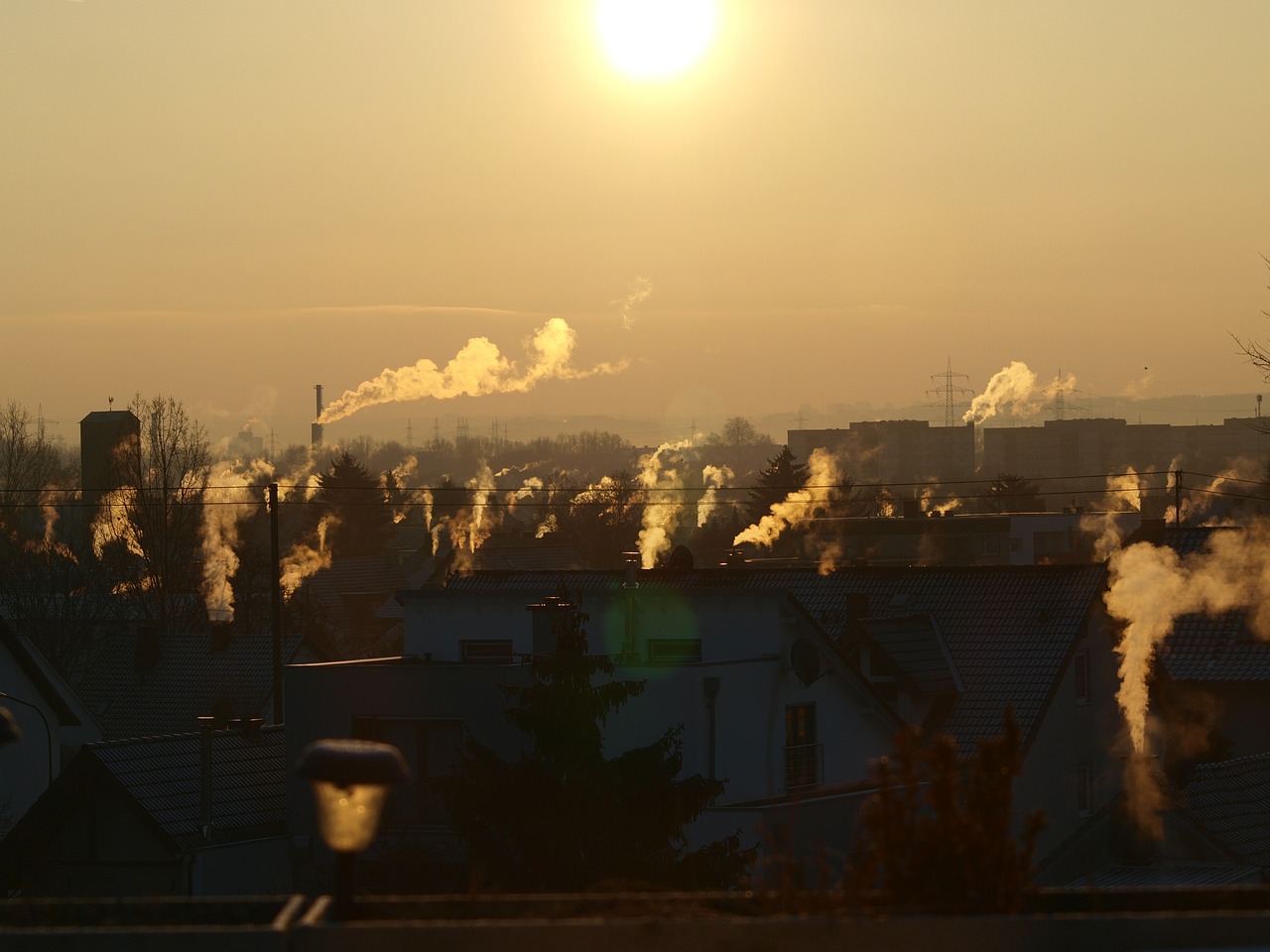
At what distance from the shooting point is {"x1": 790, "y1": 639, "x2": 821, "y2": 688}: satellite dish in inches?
1156

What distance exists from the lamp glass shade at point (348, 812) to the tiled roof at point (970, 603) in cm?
2358

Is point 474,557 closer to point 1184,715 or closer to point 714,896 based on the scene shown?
point 1184,715

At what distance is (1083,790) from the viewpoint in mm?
35031

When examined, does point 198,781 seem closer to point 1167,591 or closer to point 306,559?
point 1167,591

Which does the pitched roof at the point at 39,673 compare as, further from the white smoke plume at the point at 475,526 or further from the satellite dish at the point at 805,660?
the white smoke plume at the point at 475,526

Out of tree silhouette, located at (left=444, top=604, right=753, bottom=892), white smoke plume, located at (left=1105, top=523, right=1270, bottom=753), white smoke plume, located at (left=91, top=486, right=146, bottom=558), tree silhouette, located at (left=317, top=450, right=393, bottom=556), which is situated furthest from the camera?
tree silhouette, located at (left=317, top=450, right=393, bottom=556)

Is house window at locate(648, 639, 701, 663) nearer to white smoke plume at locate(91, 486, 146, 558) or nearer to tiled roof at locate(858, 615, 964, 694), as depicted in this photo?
tiled roof at locate(858, 615, 964, 694)

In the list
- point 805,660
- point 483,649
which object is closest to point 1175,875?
point 805,660

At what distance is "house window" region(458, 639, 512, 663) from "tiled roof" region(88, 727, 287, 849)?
384 cm

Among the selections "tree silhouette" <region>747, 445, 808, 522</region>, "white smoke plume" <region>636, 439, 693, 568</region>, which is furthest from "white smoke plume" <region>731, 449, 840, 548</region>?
"white smoke plume" <region>636, 439, 693, 568</region>

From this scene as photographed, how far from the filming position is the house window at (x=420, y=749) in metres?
26.0

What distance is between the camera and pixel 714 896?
7.67 metres

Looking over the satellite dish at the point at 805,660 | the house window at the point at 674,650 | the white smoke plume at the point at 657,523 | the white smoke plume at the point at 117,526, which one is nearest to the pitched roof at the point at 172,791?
the house window at the point at 674,650

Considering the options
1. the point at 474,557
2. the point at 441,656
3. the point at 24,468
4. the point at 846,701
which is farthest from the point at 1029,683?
the point at 24,468
